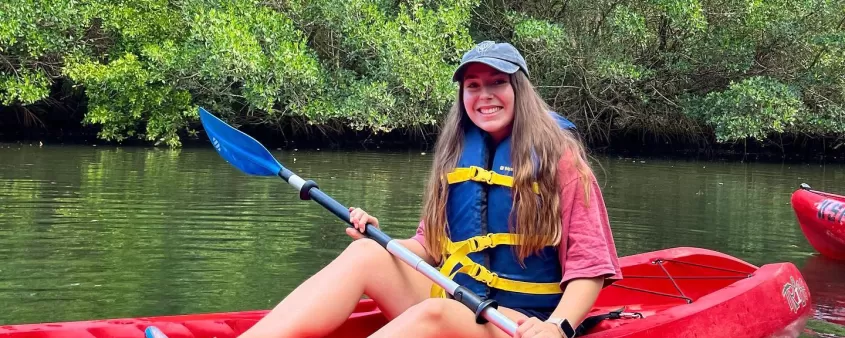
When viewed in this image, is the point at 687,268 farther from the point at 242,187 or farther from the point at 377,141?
the point at 377,141

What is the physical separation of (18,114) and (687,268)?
44.7 ft

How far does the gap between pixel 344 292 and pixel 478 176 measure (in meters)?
0.48

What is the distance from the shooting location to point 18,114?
49.4ft

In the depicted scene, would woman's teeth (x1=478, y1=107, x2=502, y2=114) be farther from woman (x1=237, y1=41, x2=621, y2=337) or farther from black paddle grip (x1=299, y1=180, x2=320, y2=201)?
black paddle grip (x1=299, y1=180, x2=320, y2=201)

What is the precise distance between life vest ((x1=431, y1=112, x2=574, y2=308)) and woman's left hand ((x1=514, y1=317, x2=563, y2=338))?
311 millimetres

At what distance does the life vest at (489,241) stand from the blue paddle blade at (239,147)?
3.64 ft

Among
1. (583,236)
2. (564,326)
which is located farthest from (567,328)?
(583,236)

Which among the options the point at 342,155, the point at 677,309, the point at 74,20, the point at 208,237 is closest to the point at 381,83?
the point at 342,155

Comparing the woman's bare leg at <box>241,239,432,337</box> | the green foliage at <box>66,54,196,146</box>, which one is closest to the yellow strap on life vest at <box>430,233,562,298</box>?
the woman's bare leg at <box>241,239,432,337</box>

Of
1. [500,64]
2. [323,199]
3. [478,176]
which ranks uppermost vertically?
[500,64]

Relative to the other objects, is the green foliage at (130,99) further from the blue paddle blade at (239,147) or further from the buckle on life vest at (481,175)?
the buckle on life vest at (481,175)

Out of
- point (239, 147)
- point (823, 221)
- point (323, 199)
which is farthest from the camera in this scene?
point (823, 221)

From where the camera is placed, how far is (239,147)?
3508 millimetres

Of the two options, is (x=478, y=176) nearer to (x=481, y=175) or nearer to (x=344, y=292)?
(x=481, y=175)
